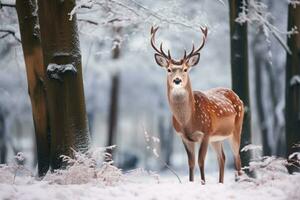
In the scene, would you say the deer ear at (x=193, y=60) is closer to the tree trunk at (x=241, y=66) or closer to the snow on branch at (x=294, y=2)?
the tree trunk at (x=241, y=66)

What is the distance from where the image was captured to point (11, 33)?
1035 cm

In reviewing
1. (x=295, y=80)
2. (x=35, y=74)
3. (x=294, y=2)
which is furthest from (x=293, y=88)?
(x=35, y=74)

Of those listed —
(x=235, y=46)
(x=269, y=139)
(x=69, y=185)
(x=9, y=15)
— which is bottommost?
(x=269, y=139)

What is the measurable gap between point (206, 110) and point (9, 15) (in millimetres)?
5293

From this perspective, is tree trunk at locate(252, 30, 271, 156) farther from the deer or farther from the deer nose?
the deer nose

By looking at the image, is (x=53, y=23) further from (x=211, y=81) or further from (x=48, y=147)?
(x=211, y=81)

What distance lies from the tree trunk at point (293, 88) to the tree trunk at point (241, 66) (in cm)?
75

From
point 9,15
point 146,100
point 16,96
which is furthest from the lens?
point 146,100

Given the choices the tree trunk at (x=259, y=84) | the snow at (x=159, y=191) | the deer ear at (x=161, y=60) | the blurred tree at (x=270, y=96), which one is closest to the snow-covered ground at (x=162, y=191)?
the snow at (x=159, y=191)

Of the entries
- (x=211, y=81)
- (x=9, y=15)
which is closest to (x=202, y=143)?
(x=9, y=15)

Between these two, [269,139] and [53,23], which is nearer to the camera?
[53,23]

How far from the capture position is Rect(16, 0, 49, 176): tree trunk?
859 cm

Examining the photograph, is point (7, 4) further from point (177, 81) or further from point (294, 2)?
point (294, 2)

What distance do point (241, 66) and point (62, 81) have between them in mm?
3742
